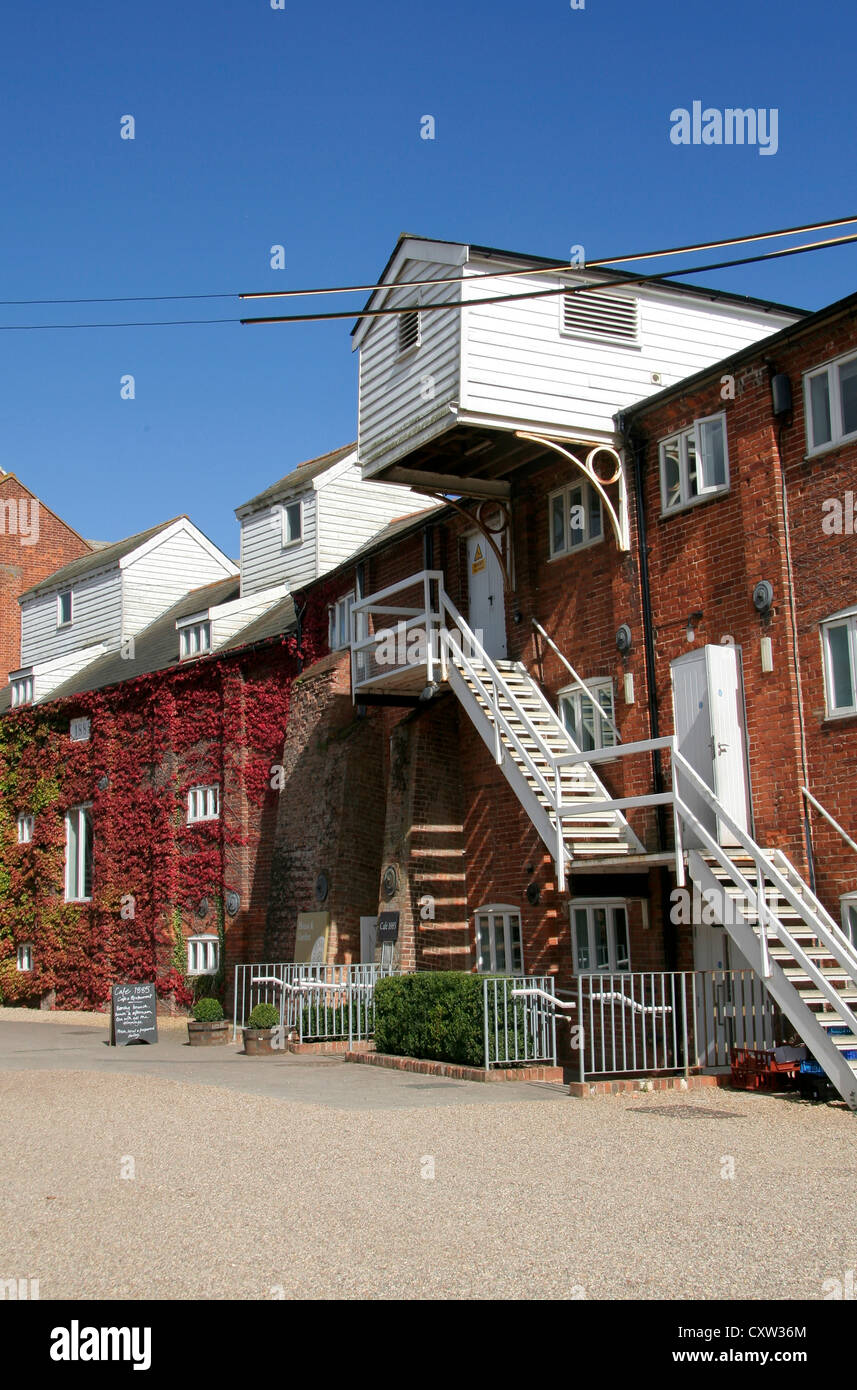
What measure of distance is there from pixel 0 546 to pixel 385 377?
26521 mm

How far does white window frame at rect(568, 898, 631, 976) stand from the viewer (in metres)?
16.8

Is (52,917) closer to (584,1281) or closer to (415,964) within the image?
(415,964)

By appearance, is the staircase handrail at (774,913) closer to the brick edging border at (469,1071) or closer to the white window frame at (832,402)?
the brick edging border at (469,1071)

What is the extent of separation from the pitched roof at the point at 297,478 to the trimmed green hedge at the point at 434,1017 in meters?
15.8

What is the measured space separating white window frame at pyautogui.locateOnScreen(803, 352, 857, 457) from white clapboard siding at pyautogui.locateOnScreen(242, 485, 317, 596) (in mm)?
16200

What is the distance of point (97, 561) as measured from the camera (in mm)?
36750

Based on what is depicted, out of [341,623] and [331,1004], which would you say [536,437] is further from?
[341,623]

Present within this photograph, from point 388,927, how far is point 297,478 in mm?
13658

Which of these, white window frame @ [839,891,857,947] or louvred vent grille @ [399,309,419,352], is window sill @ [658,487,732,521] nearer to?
louvred vent grille @ [399,309,419,352]

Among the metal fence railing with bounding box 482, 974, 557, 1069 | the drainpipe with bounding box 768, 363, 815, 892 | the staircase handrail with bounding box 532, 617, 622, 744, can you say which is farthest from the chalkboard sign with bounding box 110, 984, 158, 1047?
the drainpipe with bounding box 768, 363, 815, 892

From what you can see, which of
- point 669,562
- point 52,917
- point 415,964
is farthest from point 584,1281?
point 52,917

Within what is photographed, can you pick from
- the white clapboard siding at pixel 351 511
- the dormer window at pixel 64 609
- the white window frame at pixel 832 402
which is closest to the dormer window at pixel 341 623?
the white clapboard siding at pixel 351 511

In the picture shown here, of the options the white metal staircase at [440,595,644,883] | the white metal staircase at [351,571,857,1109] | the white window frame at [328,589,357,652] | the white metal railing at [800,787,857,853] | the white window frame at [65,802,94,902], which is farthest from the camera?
the white window frame at [65,802,94,902]

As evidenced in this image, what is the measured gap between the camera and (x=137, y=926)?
28375 mm
